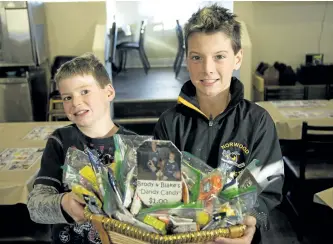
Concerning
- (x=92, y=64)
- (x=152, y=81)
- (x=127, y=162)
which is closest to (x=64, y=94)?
(x=92, y=64)

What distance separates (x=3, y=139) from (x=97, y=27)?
2.58 meters

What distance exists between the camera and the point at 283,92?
14.7 feet

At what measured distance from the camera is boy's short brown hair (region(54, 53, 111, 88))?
1171 millimetres

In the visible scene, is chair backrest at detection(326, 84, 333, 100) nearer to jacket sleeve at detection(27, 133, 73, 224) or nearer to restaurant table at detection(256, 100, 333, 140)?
restaurant table at detection(256, 100, 333, 140)

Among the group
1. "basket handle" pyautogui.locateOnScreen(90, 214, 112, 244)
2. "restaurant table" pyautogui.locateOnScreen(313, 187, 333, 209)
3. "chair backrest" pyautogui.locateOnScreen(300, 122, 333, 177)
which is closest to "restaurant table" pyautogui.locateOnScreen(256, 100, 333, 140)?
"chair backrest" pyautogui.locateOnScreen(300, 122, 333, 177)

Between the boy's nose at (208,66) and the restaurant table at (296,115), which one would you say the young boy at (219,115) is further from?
the restaurant table at (296,115)

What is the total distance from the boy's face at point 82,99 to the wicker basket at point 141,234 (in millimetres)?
475

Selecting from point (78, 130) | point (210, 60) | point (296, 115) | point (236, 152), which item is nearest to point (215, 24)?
point (210, 60)

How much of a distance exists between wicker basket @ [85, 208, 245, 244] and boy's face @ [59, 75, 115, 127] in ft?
1.56

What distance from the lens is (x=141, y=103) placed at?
198 inches

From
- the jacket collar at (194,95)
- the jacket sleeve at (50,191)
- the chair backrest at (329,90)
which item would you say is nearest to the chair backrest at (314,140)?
the jacket collar at (194,95)

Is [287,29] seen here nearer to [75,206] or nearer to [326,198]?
[326,198]

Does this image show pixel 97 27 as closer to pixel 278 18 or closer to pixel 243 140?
pixel 278 18

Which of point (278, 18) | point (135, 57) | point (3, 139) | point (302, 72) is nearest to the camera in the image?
point (3, 139)
